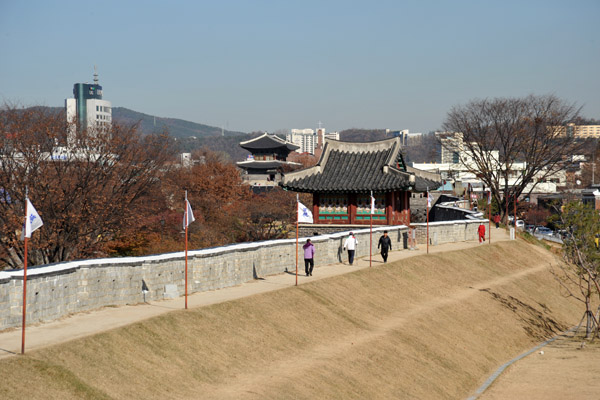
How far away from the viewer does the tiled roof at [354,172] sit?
45.1 meters

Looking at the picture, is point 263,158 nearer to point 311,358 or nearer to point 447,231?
point 447,231

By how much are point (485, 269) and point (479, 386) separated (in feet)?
63.0

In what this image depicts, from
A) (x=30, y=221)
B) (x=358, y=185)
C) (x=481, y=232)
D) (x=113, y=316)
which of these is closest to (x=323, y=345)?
(x=113, y=316)

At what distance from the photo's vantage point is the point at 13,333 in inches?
760

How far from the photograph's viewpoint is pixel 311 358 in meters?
22.8

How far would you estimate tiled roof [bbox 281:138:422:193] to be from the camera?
45.1 metres

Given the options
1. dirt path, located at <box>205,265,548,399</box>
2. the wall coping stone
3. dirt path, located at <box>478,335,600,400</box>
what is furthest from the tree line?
Answer: dirt path, located at <box>478,335,600,400</box>

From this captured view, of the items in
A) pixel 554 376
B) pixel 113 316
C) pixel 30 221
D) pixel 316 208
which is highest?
pixel 30 221

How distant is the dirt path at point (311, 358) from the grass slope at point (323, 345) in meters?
0.04

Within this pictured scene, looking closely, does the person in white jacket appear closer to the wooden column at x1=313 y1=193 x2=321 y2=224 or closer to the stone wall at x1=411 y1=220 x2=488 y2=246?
the wooden column at x1=313 y1=193 x2=321 y2=224

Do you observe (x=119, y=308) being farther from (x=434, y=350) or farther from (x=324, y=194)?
(x=324, y=194)

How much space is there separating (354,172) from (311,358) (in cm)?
2489

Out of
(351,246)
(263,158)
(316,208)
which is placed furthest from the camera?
(263,158)

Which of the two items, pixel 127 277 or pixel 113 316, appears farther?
pixel 127 277
